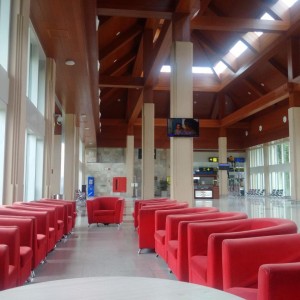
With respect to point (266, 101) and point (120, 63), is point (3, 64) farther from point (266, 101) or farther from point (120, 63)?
point (266, 101)

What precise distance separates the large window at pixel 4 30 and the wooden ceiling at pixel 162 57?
583mm

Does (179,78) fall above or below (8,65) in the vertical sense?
above

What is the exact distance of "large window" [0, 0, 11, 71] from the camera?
575 centimetres

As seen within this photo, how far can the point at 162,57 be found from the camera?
11.6 meters

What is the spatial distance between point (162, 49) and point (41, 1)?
5300mm

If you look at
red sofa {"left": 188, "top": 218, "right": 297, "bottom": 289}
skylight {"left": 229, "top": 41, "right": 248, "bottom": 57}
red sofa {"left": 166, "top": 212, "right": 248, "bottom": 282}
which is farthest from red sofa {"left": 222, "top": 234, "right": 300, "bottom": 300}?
skylight {"left": 229, "top": 41, "right": 248, "bottom": 57}

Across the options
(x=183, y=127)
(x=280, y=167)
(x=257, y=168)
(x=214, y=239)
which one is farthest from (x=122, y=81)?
(x=257, y=168)

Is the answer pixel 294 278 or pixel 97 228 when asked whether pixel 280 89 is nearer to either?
pixel 97 228

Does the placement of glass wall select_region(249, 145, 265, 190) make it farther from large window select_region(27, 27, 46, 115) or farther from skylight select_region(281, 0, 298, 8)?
large window select_region(27, 27, 46, 115)

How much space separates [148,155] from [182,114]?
5.88m

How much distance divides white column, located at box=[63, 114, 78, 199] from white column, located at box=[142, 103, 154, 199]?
9.53 ft

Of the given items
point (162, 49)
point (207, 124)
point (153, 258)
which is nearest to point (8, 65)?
point (153, 258)

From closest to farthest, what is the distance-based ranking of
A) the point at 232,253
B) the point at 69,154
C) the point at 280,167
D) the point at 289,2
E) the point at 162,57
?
the point at 232,253
the point at 162,57
the point at 289,2
the point at 69,154
the point at 280,167

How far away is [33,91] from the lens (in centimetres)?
880
